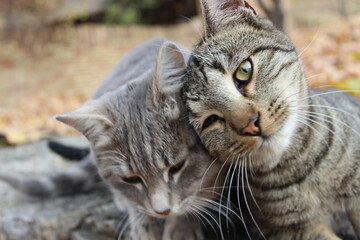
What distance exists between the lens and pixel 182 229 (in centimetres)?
199

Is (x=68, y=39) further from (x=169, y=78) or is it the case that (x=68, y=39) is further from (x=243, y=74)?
(x=243, y=74)

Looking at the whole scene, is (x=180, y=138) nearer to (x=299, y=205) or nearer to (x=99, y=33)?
(x=299, y=205)

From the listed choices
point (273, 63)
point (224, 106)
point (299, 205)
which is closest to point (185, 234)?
point (299, 205)

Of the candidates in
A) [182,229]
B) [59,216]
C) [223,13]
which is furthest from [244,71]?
[59,216]

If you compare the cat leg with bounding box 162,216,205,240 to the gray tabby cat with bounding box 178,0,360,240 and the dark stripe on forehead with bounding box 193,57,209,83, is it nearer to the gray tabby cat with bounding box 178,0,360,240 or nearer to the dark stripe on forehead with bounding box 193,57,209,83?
the gray tabby cat with bounding box 178,0,360,240

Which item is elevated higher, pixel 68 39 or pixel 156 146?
pixel 156 146

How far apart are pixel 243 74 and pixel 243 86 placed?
0.05 meters

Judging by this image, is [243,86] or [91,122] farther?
[91,122]

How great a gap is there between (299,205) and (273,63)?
577mm

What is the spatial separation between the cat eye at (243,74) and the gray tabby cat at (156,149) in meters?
0.28

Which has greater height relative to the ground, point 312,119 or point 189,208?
point 312,119

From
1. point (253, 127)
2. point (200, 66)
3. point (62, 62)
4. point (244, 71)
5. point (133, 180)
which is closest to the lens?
point (253, 127)

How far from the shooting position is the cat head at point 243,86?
1.54 m

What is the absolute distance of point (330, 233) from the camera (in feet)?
5.42
